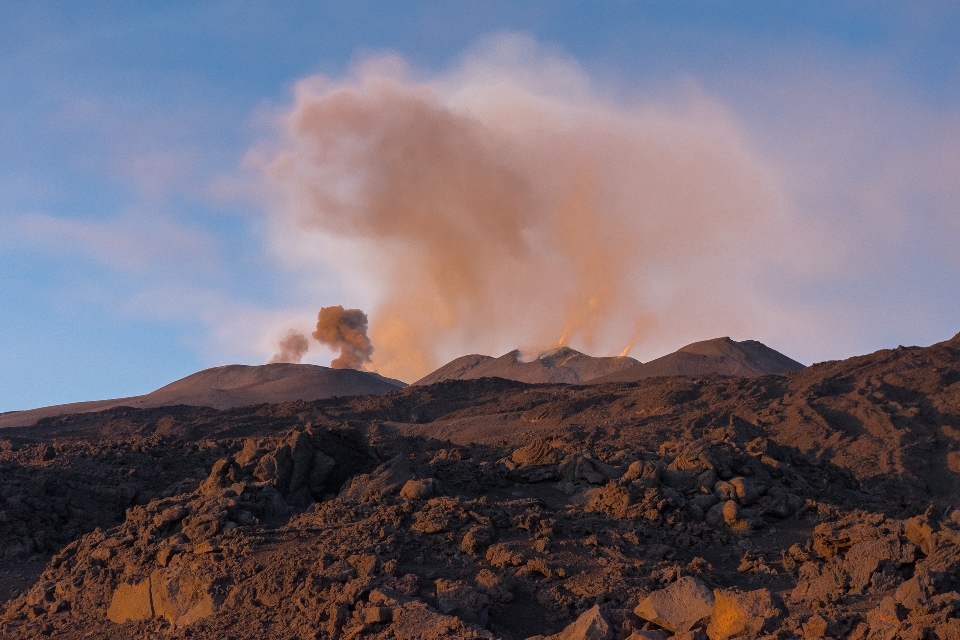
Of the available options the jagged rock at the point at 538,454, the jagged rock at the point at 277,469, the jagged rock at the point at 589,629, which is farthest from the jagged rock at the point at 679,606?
the jagged rock at the point at 277,469

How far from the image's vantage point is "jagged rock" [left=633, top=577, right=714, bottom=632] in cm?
809

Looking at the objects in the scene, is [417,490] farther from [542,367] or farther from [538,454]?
[542,367]

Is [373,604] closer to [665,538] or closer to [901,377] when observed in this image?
[665,538]

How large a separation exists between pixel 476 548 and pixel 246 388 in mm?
75117

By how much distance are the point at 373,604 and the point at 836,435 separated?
77.2ft

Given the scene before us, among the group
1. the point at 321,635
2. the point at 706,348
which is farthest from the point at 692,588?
the point at 706,348

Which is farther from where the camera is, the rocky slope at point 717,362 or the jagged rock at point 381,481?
the rocky slope at point 717,362

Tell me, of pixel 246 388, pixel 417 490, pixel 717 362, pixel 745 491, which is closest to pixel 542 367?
pixel 717 362

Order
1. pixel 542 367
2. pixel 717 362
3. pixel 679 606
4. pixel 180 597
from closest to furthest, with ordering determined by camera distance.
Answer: pixel 679 606 < pixel 180 597 < pixel 717 362 < pixel 542 367

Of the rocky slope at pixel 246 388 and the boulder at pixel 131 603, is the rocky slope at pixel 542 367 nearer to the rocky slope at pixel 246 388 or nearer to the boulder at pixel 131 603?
the rocky slope at pixel 246 388

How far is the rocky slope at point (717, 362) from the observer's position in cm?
7144

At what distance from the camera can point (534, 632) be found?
351 inches

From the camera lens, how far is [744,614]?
24.9 ft

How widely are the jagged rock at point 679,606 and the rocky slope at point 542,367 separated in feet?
259
